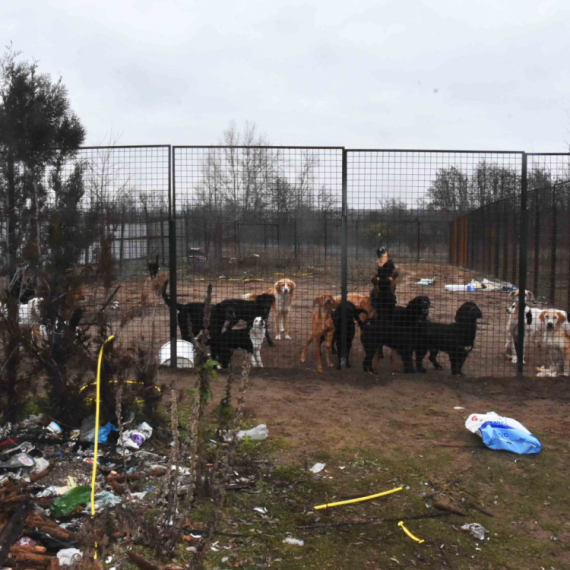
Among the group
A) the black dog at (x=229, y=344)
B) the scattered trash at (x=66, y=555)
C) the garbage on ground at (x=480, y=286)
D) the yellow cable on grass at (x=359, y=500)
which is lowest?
the yellow cable on grass at (x=359, y=500)

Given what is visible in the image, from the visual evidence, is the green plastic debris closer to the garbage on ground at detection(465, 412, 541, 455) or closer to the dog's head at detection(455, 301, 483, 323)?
the garbage on ground at detection(465, 412, 541, 455)

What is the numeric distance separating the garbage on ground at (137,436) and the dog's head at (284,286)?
509 cm

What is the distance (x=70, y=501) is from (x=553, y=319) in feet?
20.4

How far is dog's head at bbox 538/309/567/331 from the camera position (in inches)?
286

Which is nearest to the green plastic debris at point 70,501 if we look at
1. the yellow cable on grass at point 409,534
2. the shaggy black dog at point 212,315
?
the yellow cable on grass at point 409,534

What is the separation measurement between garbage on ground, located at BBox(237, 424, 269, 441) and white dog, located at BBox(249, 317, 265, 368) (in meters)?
2.59

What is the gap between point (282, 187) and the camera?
7.04 m

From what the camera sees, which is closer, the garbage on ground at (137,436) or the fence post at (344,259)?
the garbage on ground at (137,436)

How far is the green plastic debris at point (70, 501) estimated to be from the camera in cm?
357

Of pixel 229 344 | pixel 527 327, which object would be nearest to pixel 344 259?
pixel 229 344

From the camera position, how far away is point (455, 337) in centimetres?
723

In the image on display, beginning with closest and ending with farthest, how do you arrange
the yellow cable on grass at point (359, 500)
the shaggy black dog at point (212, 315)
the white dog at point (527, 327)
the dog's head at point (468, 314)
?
the yellow cable on grass at point (359, 500) → the dog's head at point (468, 314) → the white dog at point (527, 327) → the shaggy black dog at point (212, 315)

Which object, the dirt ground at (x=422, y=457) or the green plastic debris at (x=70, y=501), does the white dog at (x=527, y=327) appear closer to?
the dirt ground at (x=422, y=457)

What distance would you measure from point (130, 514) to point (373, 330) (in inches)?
189
